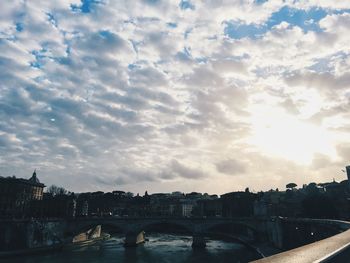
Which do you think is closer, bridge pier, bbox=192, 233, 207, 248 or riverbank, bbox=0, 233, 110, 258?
riverbank, bbox=0, 233, 110, 258

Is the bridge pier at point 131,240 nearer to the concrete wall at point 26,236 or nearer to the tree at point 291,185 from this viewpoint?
the concrete wall at point 26,236

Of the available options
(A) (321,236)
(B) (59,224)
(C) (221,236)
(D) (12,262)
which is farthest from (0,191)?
(A) (321,236)

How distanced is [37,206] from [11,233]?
31.4 metres

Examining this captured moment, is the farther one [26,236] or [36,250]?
[26,236]

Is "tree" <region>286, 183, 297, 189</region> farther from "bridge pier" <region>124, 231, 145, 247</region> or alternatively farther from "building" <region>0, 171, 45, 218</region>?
"building" <region>0, 171, 45, 218</region>

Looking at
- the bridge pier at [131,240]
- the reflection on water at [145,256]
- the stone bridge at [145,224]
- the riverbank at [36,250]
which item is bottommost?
the reflection on water at [145,256]

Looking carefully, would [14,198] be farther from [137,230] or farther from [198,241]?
[198,241]

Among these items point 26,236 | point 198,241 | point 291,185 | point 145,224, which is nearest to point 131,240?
point 145,224

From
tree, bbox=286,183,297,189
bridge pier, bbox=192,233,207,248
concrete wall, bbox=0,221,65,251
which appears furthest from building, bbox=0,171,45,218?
tree, bbox=286,183,297,189

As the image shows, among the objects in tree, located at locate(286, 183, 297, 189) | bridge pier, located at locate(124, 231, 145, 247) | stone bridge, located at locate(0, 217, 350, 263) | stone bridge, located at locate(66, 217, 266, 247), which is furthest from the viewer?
tree, located at locate(286, 183, 297, 189)

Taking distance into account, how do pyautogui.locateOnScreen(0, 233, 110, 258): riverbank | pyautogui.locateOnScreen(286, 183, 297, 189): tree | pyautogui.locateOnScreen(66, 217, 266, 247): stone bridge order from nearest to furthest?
1. pyautogui.locateOnScreen(0, 233, 110, 258): riverbank
2. pyautogui.locateOnScreen(66, 217, 266, 247): stone bridge
3. pyautogui.locateOnScreen(286, 183, 297, 189): tree

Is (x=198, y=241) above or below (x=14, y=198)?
below

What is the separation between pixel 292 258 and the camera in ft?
27.6

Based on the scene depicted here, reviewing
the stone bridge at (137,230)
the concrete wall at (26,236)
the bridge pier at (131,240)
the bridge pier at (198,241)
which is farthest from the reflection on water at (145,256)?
the bridge pier at (131,240)
